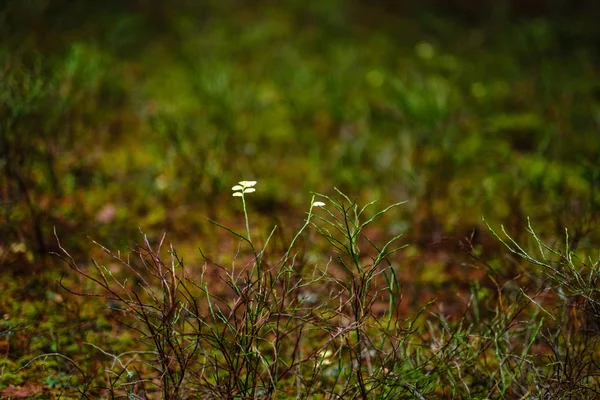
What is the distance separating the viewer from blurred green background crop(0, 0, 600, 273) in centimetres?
266

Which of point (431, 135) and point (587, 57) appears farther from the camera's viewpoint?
point (587, 57)

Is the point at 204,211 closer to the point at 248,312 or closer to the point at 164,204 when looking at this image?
the point at 164,204

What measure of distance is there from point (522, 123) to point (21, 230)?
3.40m

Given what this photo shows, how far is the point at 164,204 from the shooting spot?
290cm

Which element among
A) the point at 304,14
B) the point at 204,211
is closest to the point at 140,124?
the point at 204,211

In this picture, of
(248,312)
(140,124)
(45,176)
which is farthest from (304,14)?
(248,312)

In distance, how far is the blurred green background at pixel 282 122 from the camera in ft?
8.73

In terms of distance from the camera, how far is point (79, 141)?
10.7ft

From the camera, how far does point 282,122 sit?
3941 mm

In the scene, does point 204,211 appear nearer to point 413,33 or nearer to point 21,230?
point 21,230

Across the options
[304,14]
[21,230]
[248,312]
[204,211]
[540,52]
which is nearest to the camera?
[248,312]

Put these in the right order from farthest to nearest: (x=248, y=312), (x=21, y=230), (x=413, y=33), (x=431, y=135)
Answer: (x=413, y=33) < (x=431, y=135) < (x=21, y=230) < (x=248, y=312)

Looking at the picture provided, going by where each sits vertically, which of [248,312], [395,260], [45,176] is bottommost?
[395,260]

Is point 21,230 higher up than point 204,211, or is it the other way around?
point 21,230
